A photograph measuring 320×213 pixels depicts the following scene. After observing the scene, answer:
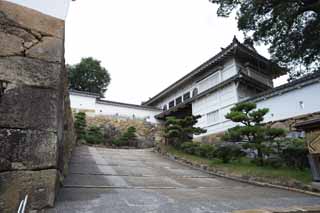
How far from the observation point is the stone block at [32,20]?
2.64m

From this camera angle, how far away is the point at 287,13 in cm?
942

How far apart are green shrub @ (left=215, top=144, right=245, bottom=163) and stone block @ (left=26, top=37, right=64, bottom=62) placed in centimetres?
696

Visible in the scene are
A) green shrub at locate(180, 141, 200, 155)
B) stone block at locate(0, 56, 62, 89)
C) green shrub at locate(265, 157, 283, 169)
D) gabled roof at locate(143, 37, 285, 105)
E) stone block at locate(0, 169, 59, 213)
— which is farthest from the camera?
gabled roof at locate(143, 37, 285, 105)

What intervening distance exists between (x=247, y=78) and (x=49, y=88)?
455 inches

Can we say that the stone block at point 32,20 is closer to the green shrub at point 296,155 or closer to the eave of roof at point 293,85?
the green shrub at point 296,155

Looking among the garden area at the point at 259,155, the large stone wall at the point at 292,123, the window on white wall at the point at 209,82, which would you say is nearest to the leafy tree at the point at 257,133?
the garden area at the point at 259,155

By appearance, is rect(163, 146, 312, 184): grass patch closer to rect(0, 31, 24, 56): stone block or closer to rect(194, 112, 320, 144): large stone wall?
rect(194, 112, 320, 144): large stone wall

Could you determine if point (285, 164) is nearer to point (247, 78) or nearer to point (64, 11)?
point (247, 78)

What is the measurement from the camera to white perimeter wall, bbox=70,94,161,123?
763 inches

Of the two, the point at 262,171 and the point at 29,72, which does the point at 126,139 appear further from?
the point at 29,72

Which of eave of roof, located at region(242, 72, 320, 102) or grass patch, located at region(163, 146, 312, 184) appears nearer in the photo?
grass patch, located at region(163, 146, 312, 184)

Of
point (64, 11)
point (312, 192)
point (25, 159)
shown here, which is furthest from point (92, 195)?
point (312, 192)

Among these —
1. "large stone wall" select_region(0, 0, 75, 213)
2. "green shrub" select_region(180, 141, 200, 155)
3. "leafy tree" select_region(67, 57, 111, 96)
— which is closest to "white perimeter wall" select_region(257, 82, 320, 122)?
"green shrub" select_region(180, 141, 200, 155)

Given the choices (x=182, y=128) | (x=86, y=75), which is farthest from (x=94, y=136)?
(x=86, y=75)
